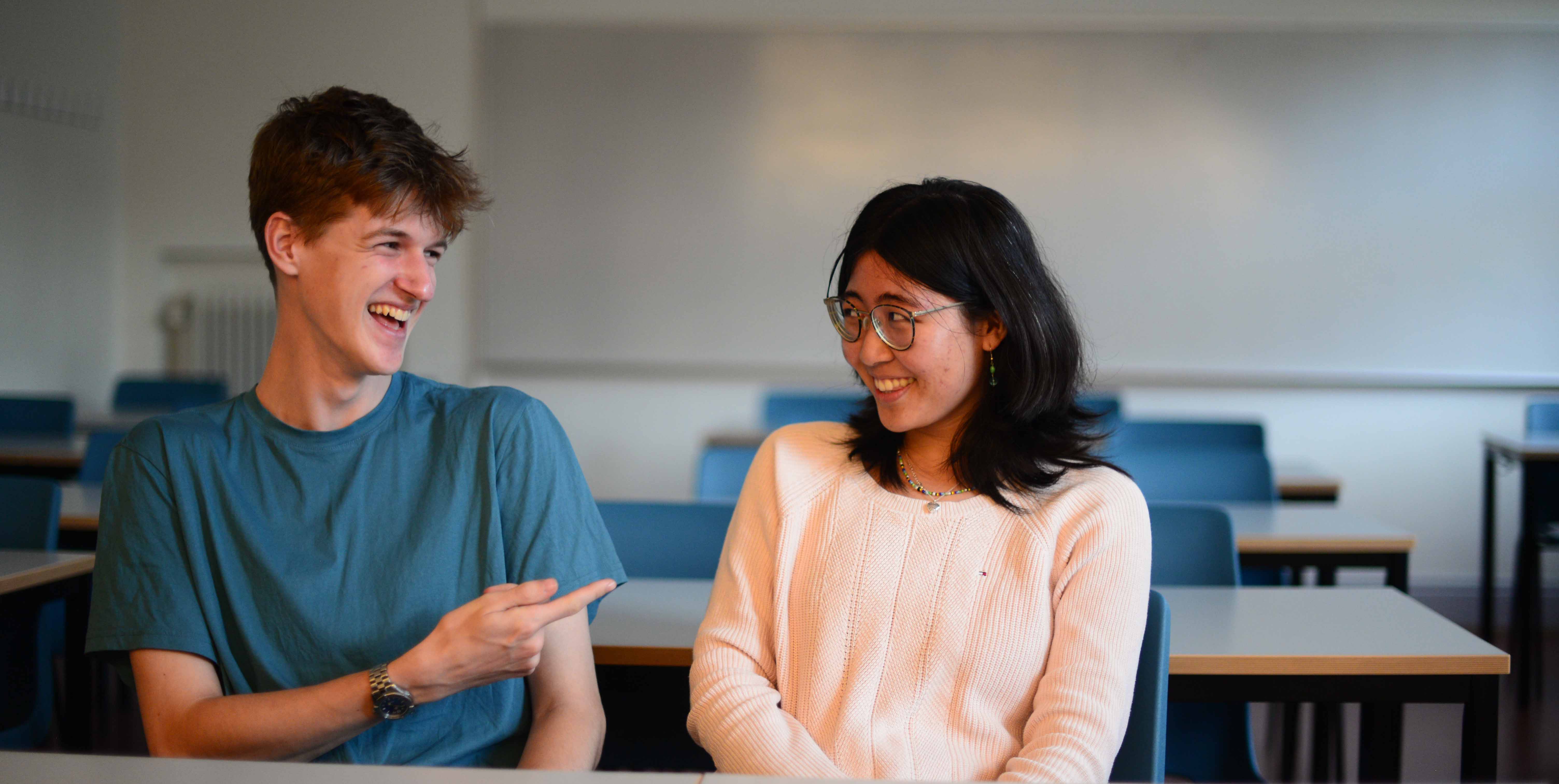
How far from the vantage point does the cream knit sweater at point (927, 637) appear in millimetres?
1151

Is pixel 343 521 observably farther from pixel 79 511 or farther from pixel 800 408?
pixel 800 408

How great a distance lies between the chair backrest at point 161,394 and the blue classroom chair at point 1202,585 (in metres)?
3.33

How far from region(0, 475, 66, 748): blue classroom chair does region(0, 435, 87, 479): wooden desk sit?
1013mm

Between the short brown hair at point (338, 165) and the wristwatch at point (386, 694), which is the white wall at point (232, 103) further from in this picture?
the wristwatch at point (386, 694)

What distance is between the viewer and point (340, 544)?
3.79 feet

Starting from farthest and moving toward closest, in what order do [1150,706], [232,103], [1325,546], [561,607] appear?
[232,103]
[1325,546]
[1150,706]
[561,607]

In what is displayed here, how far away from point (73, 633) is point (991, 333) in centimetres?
163

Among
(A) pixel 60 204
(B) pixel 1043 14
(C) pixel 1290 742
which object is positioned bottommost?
(C) pixel 1290 742

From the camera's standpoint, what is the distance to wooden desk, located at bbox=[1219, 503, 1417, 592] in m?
2.15

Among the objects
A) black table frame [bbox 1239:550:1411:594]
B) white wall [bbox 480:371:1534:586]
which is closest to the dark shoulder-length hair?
black table frame [bbox 1239:550:1411:594]

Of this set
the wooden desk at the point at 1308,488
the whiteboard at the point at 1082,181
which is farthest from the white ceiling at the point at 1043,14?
the wooden desk at the point at 1308,488

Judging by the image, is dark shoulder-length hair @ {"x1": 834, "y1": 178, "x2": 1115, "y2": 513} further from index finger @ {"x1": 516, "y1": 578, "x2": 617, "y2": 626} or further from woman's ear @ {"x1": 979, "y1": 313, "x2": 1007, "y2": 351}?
index finger @ {"x1": 516, "y1": 578, "x2": 617, "y2": 626}

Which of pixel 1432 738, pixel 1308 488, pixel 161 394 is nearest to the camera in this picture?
pixel 1432 738

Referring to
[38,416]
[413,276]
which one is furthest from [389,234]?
[38,416]
